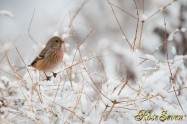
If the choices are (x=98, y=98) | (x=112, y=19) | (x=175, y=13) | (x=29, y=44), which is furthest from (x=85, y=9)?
(x=98, y=98)

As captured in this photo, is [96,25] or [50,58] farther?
[96,25]

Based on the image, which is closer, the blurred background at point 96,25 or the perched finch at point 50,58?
the perched finch at point 50,58

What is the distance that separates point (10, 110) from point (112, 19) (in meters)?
6.42

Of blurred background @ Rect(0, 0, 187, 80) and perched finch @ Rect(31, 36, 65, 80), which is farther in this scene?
blurred background @ Rect(0, 0, 187, 80)

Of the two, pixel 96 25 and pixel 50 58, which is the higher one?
pixel 96 25

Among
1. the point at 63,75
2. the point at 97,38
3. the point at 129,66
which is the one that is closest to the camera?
the point at 129,66

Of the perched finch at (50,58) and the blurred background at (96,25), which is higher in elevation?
the blurred background at (96,25)

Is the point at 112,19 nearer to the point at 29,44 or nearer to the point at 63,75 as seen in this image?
the point at 29,44

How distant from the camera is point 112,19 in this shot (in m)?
9.39

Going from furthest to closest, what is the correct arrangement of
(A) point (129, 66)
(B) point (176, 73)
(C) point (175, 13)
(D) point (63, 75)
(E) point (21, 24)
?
(E) point (21, 24) → (C) point (175, 13) → (D) point (63, 75) → (B) point (176, 73) → (A) point (129, 66)

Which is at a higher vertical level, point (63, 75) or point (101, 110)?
point (63, 75)

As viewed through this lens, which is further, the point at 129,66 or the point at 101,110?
the point at 101,110

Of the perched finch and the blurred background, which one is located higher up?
the blurred background

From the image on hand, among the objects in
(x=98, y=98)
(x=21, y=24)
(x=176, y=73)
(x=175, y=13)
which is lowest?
(x=98, y=98)
